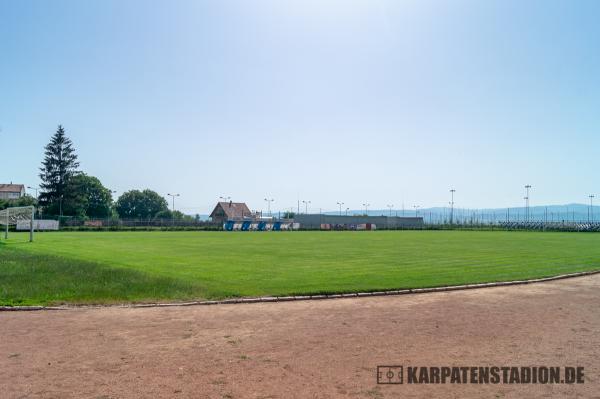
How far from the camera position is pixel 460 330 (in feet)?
33.0

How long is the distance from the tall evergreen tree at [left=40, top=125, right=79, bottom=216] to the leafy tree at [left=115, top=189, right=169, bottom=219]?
32231 millimetres

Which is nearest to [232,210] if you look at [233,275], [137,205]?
[137,205]

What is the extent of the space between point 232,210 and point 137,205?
94.7ft

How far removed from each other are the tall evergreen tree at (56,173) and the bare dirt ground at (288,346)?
317 feet

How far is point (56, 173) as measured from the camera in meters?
99.5

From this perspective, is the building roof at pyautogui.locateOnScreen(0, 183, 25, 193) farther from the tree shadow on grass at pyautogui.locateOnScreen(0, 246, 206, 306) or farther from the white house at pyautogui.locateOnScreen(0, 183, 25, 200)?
the tree shadow on grass at pyautogui.locateOnScreen(0, 246, 206, 306)

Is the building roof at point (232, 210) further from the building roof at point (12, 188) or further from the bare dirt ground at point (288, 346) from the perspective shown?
the bare dirt ground at point (288, 346)

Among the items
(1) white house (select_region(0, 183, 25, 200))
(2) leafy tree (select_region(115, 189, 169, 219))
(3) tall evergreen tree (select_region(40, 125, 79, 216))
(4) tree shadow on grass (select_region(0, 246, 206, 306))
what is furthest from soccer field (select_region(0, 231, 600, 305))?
(1) white house (select_region(0, 183, 25, 200))

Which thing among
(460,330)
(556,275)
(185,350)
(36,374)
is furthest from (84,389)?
(556,275)

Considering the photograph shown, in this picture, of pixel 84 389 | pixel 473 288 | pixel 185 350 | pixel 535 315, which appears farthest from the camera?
pixel 473 288

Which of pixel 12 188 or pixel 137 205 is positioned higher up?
pixel 12 188

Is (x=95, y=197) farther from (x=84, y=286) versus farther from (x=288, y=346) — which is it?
(x=288, y=346)

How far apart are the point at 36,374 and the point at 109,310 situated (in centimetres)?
523

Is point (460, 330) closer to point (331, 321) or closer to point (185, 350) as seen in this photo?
point (331, 321)
